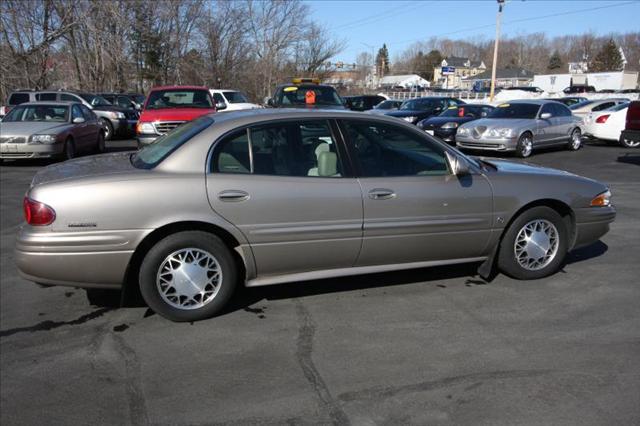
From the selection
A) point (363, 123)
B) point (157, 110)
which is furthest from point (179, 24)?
point (363, 123)

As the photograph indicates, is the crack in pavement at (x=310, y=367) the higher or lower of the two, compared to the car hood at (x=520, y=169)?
lower

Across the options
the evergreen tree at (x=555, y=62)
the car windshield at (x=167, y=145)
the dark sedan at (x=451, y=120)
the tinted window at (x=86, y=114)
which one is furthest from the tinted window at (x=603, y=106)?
the evergreen tree at (x=555, y=62)

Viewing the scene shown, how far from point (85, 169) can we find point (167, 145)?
652 mm

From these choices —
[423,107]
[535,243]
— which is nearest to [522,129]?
[423,107]

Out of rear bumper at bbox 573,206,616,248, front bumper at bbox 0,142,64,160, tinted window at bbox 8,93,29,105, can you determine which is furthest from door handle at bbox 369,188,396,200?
tinted window at bbox 8,93,29,105

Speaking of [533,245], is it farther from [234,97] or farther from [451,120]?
[234,97]

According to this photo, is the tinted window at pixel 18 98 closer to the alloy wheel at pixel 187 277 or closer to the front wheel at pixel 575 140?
the alloy wheel at pixel 187 277

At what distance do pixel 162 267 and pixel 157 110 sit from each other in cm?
899

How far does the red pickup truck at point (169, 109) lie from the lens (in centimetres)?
1174

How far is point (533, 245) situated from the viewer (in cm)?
502

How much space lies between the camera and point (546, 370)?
3.47 metres

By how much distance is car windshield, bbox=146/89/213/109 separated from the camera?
12797mm

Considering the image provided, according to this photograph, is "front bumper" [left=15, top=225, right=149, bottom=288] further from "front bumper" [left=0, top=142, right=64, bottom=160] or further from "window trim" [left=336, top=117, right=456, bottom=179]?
"front bumper" [left=0, top=142, right=64, bottom=160]

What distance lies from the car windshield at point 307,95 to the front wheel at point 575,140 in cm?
Answer: 783
